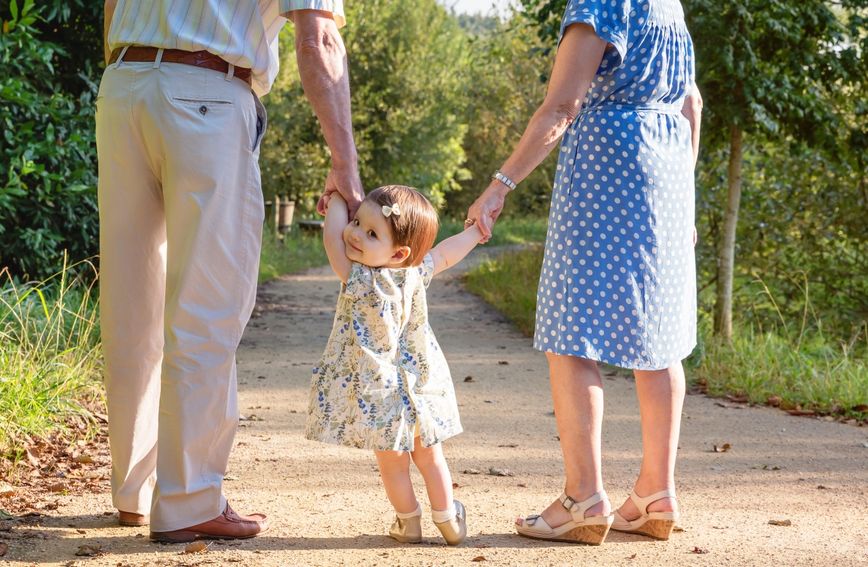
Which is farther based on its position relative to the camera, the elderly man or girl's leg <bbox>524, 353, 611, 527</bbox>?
girl's leg <bbox>524, 353, 611, 527</bbox>

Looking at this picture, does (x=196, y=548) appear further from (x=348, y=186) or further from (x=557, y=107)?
(x=557, y=107)

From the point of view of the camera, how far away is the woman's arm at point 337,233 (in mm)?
3201

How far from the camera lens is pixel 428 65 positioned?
25.8m

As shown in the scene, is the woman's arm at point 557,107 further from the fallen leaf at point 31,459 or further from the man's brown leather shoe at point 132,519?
the fallen leaf at point 31,459

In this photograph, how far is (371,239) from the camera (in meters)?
3.19

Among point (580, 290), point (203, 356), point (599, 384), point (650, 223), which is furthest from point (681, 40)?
point (203, 356)

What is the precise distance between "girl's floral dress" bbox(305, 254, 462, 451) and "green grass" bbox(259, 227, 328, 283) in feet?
32.7

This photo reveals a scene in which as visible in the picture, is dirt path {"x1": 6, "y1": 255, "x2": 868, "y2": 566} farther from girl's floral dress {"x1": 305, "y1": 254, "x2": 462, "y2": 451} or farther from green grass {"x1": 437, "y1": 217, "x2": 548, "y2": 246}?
green grass {"x1": 437, "y1": 217, "x2": 548, "y2": 246}

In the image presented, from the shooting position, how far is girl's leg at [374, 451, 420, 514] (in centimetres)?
324

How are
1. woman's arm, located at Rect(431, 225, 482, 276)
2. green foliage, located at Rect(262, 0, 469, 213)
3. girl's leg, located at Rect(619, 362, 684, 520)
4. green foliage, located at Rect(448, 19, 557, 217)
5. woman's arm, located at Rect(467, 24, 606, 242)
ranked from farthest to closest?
1. green foliage, located at Rect(262, 0, 469, 213)
2. green foliage, located at Rect(448, 19, 557, 217)
3. girl's leg, located at Rect(619, 362, 684, 520)
4. woman's arm, located at Rect(431, 225, 482, 276)
5. woman's arm, located at Rect(467, 24, 606, 242)

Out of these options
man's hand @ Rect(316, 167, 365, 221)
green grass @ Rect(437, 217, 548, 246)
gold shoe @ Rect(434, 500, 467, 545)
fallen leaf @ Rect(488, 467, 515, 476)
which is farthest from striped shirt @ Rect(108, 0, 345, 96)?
green grass @ Rect(437, 217, 548, 246)

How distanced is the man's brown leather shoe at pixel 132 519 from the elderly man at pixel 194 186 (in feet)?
0.71

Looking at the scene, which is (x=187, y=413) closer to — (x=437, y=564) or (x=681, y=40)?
(x=437, y=564)

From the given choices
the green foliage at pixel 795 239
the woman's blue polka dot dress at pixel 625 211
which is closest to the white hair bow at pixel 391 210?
the woman's blue polka dot dress at pixel 625 211
